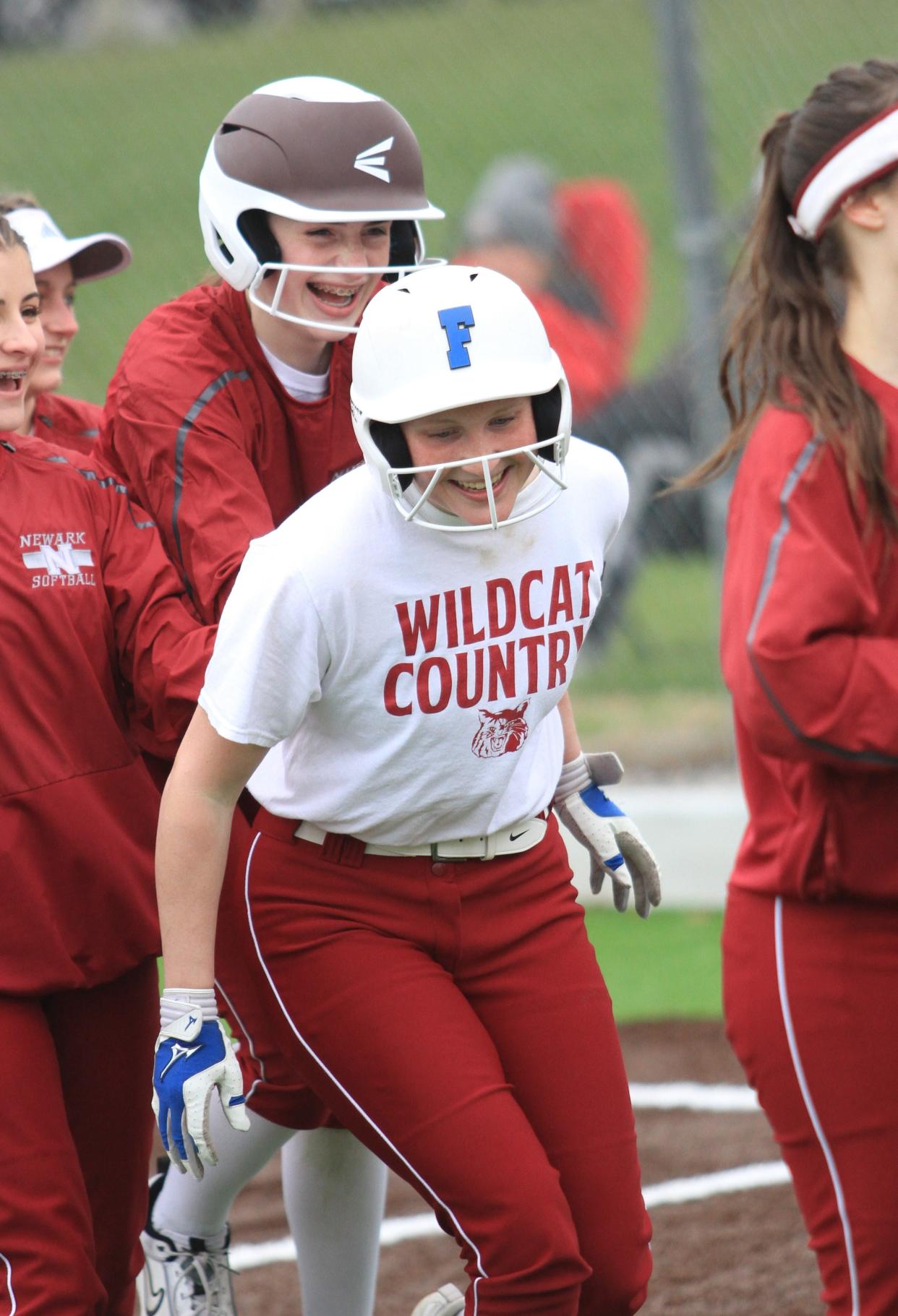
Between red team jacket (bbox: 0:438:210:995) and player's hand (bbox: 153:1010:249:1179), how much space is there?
27cm

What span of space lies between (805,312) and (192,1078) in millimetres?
1447

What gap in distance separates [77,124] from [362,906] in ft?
19.2

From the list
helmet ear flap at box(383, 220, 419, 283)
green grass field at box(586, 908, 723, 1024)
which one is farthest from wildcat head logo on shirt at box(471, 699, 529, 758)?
green grass field at box(586, 908, 723, 1024)

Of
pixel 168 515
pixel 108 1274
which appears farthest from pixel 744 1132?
pixel 168 515

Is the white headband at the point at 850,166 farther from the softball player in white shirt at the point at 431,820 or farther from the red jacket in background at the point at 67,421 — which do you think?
the red jacket in background at the point at 67,421

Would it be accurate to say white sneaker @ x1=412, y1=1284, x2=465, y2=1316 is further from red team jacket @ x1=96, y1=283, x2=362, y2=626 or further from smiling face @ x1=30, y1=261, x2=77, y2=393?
smiling face @ x1=30, y1=261, x2=77, y2=393

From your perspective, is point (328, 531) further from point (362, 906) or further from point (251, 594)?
point (362, 906)

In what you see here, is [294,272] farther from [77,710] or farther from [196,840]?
[196,840]

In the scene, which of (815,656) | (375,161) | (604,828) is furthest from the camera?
(604,828)

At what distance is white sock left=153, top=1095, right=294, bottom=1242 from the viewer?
3570mm

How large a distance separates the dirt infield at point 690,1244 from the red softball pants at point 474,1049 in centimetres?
123

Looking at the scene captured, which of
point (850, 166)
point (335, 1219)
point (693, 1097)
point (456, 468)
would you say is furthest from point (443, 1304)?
point (693, 1097)

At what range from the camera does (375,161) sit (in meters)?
3.43

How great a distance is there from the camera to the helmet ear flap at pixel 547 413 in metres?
3.00
